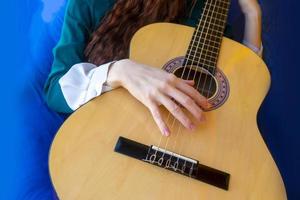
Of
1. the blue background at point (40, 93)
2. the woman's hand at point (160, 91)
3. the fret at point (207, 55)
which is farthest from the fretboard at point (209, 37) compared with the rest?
the blue background at point (40, 93)

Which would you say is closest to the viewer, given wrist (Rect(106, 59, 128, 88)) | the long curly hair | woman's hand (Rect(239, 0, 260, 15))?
wrist (Rect(106, 59, 128, 88))

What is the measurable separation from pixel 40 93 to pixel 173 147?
0.48 metres

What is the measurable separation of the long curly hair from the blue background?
0.19 m

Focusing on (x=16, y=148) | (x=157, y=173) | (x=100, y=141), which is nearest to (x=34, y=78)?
(x=16, y=148)

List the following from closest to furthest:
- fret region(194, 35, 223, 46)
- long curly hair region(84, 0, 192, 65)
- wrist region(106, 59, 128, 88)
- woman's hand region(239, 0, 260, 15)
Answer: wrist region(106, 59, 128, 88) → fret region(194, 35, 223, 46) → long curly hair region(84, 0, 192, 65) → woman's hand region(239, 0, 260, 15)

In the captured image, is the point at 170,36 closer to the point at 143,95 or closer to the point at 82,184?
the point at 143,95

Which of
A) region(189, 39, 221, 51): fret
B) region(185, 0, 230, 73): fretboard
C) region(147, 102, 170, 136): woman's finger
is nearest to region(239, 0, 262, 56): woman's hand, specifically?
region(185, 0, 230, 73): fretboard

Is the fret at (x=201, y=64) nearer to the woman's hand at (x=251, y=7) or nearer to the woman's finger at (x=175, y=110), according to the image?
the woman's finger at (x=175, y=110)

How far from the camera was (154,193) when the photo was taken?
27.3 inches

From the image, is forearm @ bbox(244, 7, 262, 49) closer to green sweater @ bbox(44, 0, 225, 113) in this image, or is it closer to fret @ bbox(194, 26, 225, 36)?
fret @ bbox(194, 26, 225, 36)

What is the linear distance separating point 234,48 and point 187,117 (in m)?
0.26

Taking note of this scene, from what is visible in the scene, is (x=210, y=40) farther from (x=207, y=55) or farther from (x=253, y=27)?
(x=253, y=27)

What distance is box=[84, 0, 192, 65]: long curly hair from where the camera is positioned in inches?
40.8

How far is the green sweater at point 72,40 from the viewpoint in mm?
944
